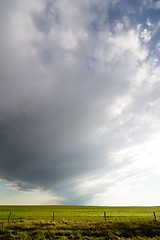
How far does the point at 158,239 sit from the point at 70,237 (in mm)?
10362

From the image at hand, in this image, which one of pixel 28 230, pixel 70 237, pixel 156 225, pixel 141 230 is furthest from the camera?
pixel 156 225

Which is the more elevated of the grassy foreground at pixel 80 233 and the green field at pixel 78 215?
the grassy foreground at pixel 80 233

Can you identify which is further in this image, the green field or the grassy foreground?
the green field

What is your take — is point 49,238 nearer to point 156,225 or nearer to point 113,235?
point 113,235

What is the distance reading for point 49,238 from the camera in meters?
17.0

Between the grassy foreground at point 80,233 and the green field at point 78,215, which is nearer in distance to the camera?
the grassy foreground at point 80,233

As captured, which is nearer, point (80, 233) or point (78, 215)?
point (80, 233)

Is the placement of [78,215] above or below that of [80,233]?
below

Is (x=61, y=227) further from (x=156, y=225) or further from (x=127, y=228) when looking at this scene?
(x=156, y=225)

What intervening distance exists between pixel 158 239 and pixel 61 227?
12.9m

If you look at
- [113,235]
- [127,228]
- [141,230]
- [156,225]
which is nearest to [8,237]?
[113,235]

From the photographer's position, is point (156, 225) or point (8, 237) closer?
point (8, 237)

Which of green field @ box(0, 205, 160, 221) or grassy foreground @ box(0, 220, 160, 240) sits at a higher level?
grassy foreground @ box(0, 220, 160, 240)

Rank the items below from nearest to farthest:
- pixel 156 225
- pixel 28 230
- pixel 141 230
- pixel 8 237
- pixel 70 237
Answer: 1. pixel 8 237
2. pixel 70 237
3. pixel 28 230
4. pixel 141 230
5. pixel 156 225
